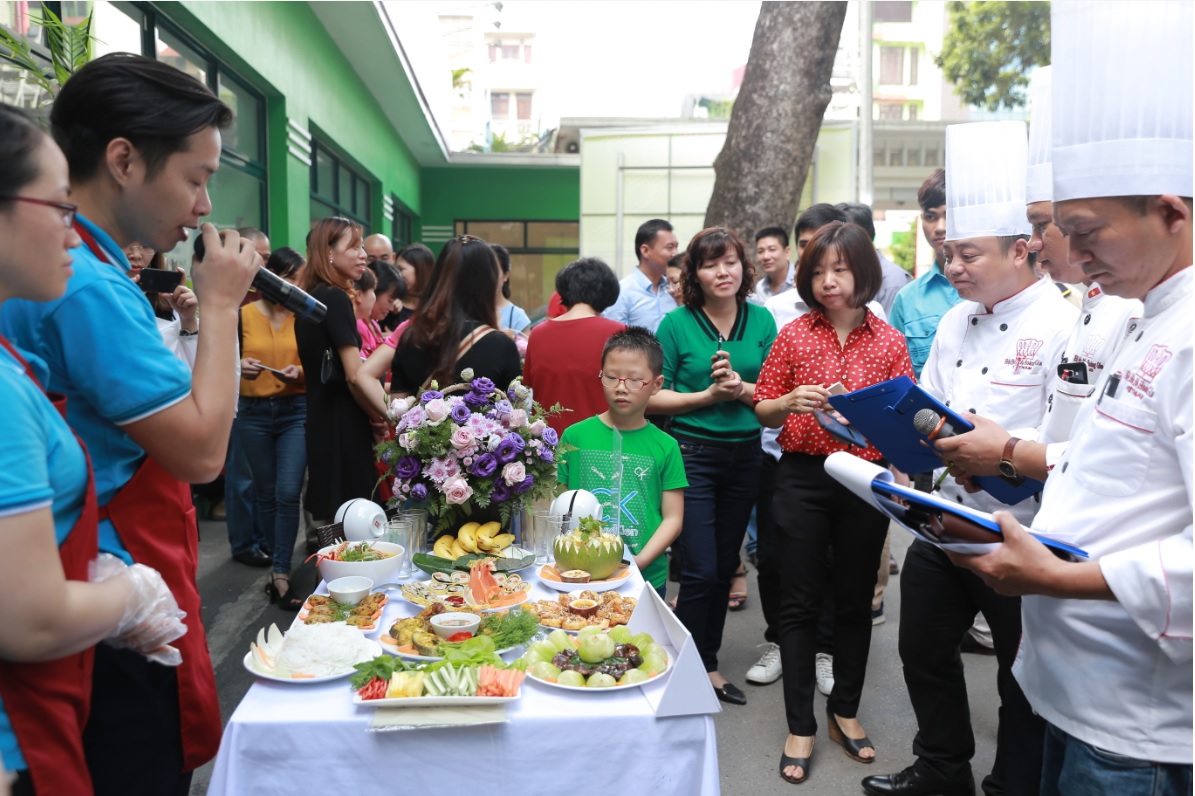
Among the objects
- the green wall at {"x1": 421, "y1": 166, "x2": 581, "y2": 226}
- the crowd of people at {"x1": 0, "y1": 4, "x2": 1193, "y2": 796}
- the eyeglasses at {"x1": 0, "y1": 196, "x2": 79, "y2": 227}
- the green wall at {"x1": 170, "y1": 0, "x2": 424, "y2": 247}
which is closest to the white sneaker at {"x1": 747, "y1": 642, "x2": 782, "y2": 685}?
the crowd of people at {"x1": 0, "y1": 4, "x2": 1193, "y2": 796}

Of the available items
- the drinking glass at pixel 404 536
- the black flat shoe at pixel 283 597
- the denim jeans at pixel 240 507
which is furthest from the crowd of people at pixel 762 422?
the denim jeans at pixel 240 507

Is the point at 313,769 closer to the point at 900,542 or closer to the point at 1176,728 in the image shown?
the point at 1176,728

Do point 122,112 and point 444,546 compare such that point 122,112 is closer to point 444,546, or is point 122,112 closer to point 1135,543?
point 444,546

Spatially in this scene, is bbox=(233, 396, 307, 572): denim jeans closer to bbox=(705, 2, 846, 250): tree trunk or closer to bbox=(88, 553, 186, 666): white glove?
bbox=(88, 553, 186, 666): white glove

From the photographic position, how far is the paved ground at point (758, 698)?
10.5 ft

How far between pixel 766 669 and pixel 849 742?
2.41 ft

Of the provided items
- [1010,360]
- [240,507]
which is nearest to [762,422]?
[1010,360]

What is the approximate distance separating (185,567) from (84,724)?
0.33m

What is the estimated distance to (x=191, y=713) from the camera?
1.59 metres

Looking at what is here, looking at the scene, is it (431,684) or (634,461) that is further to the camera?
(634,461)

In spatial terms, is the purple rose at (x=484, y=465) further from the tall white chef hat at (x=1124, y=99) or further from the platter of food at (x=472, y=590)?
the tall white chef hat at (x=1124, y=99)

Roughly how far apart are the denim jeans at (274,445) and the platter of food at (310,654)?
3069 mm

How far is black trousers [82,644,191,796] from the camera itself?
1433mm

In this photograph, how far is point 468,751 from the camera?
1.69 meters
